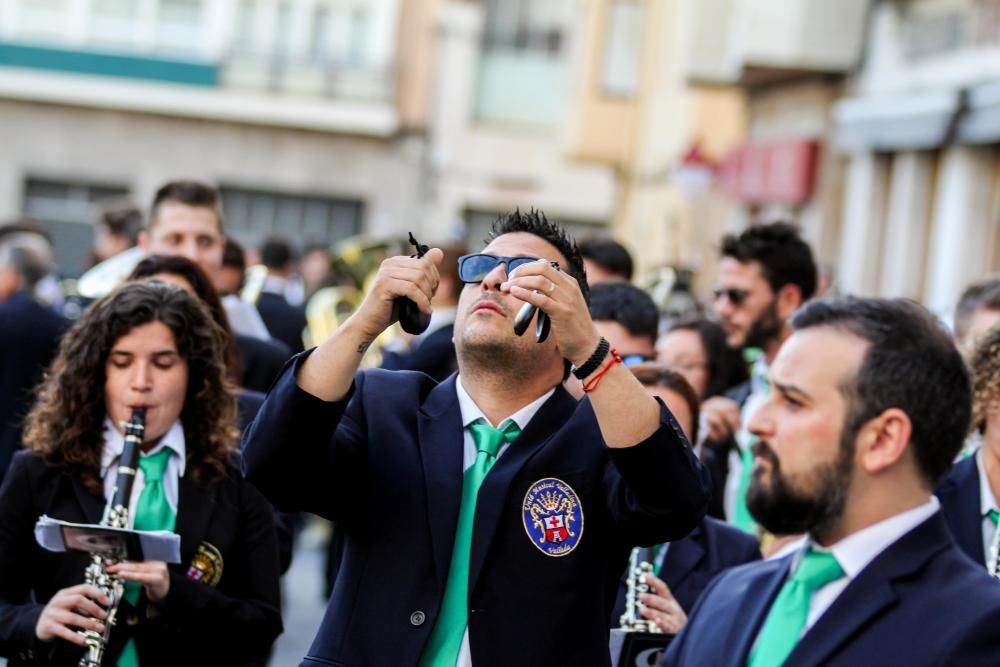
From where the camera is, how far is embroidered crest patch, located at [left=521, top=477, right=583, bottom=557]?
4.36 metres

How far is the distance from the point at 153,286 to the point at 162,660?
1154 millimetres

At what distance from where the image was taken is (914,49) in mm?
16312

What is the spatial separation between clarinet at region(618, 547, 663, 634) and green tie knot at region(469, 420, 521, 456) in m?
0.82

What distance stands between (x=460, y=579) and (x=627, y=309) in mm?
2480

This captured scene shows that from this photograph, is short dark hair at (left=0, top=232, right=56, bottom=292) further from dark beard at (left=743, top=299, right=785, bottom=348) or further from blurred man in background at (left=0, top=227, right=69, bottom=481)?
dark beard at (left=743, top=299, right=785, bottom=348)

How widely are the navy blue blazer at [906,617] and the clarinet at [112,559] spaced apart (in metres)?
1.93

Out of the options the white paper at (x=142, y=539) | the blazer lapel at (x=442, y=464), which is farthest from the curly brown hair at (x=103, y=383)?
the blazer lapel at (x=442, y=464)

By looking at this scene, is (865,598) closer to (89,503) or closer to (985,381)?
(985,381)

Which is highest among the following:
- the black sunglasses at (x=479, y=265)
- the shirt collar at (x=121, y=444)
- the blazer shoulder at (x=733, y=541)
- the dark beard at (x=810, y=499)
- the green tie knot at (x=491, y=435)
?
the black sunglasses at (x=479, y=265)

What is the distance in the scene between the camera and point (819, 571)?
3.48 meters

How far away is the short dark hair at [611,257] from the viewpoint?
8.07 metres

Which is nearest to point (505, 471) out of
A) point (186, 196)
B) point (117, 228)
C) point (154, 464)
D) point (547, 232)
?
point (547, 232)

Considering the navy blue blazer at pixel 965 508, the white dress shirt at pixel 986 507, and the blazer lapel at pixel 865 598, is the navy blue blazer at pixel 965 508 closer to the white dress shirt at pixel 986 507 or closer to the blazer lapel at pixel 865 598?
the white dress shirt at pixel 986 507

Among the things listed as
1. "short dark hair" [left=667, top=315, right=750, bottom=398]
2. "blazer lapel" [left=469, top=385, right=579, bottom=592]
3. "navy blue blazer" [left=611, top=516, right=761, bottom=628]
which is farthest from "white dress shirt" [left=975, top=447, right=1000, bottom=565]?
"short dark hair" [left=667, top=315, right=750, bottom=398]
